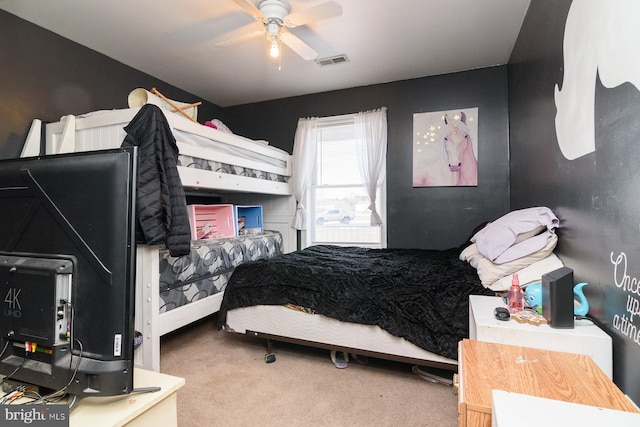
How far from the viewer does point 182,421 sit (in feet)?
5.27

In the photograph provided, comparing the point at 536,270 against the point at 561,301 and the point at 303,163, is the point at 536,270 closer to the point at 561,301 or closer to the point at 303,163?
the point at 561,301

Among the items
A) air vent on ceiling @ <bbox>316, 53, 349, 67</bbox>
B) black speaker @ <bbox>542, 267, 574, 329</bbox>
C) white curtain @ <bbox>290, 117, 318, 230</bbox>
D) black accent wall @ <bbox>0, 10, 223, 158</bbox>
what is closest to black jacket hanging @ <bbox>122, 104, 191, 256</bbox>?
black accent wall @ <bbox>0, 10, 223, 158</bbox>

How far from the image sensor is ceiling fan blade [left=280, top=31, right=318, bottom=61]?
2196 millimetres

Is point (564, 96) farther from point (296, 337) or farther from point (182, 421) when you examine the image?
point (182, 421)

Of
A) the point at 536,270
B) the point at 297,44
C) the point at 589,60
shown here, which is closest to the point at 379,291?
the point at 536,270

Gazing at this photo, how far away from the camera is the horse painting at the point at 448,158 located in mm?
3248

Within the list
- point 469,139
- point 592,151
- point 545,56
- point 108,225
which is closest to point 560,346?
point 592,151

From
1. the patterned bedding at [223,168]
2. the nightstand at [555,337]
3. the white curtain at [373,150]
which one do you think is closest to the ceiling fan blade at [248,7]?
the patterned bedding at [223,168]

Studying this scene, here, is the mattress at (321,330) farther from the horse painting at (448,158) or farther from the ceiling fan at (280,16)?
the horse painting at (448,158)

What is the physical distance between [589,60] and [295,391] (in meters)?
2.11

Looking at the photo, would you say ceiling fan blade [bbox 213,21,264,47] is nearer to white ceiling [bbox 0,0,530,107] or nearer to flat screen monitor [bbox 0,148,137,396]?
white ceiling [bbox 0,0,530,107]

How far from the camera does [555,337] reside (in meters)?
1.08

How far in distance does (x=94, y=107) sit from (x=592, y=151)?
3.46 m

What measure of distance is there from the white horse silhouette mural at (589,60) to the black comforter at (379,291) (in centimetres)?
87
